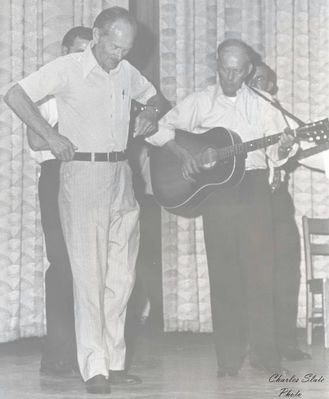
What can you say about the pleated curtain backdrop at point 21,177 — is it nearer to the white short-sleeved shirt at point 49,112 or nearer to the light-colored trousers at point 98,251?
the white short-sleeved shirt at point 49,112

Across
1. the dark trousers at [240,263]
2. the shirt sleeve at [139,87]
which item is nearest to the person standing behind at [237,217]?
the dark trousers at [240,263]

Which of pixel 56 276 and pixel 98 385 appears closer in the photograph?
pixel 98 385

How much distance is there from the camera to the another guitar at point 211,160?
3234mm

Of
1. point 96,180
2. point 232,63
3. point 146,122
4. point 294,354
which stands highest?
point 232,63

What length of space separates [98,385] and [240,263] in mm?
867

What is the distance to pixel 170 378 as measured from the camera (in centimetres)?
329

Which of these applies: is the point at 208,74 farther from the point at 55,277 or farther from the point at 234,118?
the point at 55,277

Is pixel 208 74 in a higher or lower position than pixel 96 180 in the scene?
higher

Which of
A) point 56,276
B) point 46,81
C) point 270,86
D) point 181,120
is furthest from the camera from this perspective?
point 270,86

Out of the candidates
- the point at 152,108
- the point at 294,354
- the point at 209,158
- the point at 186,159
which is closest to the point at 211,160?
the point at 209,158

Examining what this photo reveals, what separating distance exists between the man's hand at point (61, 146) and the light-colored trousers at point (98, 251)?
116 mm

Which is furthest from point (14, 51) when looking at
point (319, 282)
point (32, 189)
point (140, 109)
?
point (319, 282)

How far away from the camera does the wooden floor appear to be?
2900mm

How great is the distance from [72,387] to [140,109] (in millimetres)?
1083
